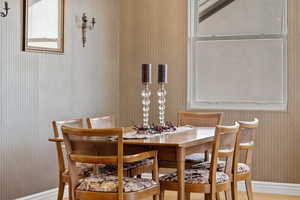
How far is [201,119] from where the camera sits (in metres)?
4.96

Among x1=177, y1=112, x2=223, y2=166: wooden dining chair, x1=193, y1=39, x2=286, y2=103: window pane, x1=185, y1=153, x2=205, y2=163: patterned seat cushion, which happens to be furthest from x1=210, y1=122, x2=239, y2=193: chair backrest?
x1=193, y1=39, x2=286, y2=103: window pane

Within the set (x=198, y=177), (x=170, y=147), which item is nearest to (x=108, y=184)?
(x=170, y=147)

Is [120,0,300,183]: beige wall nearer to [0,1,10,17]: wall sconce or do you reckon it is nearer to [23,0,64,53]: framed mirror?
[23,0,64,53]: framed mirror

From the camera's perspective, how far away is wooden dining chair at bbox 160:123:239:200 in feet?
11.9

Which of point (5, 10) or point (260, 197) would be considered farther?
point (260, 197)

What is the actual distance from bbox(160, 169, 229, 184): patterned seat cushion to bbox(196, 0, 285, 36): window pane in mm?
2201

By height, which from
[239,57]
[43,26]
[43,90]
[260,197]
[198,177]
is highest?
[43,26]

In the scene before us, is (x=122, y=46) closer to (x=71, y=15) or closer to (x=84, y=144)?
(x=71, y=15)

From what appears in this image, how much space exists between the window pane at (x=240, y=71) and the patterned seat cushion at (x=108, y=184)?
2.45 m

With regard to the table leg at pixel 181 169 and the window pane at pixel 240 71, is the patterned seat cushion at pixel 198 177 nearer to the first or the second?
the table leg at pixel 181 169

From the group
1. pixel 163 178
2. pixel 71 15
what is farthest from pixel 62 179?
pixel 71 15

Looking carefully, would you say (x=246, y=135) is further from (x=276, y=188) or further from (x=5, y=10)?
(x=5, y=10)

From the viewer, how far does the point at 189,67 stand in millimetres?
5809

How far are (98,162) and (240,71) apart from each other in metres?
2.76
